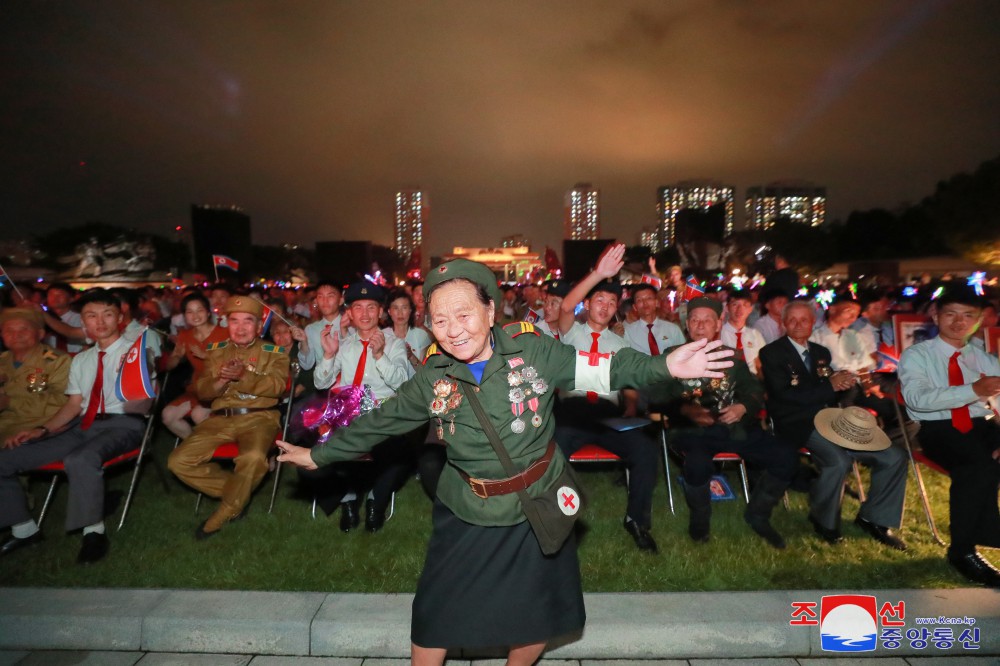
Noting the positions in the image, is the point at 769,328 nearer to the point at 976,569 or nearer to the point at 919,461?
the point at 919,461

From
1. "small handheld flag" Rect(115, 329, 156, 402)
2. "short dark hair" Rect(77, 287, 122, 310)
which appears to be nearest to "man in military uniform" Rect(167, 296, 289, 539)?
"small handheld flag" Rect(115, 329, 156, 402)

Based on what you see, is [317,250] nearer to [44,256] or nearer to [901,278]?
[44,256]

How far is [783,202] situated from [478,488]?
276 feet

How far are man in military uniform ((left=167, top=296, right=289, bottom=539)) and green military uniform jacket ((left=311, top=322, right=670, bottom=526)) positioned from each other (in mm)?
2578

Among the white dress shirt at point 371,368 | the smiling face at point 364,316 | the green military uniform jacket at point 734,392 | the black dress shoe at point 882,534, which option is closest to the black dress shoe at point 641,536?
the green military uniform jacket at point 734,392

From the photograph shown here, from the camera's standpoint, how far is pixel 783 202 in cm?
7575

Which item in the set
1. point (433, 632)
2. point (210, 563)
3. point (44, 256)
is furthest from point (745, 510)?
point (44, 256)

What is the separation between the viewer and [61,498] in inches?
227

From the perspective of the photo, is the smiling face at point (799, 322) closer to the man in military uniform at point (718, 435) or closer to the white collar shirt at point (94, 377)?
the man in military uniform at point (718, 435)

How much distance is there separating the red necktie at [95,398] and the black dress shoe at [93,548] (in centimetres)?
107

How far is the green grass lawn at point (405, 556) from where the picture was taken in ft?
12.8

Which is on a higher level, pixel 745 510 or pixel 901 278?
pixel 901 278

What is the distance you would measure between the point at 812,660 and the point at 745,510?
1.79 meters

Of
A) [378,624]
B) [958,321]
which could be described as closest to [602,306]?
[958,321]
